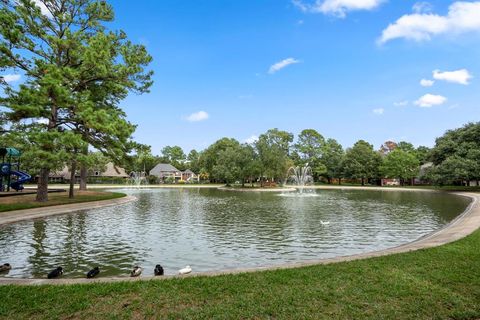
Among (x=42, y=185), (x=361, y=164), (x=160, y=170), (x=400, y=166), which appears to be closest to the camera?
(x=42, y=185)

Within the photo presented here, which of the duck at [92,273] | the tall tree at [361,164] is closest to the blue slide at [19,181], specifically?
the duck at [92,273]

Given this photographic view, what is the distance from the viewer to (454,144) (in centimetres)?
4425

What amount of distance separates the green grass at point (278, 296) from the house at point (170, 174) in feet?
277

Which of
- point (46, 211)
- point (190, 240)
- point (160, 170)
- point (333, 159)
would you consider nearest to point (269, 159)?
point (333, 159)

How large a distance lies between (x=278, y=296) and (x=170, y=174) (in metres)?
90.9

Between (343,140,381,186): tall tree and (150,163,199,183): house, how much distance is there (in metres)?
45.9

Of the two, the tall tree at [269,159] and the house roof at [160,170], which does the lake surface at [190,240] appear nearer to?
the tall tree at [269,159]

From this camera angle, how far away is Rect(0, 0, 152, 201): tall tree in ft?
59.6

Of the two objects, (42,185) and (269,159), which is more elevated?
(269,159)

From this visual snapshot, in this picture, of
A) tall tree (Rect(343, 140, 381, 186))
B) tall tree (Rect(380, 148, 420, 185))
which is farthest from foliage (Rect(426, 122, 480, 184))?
tall tree (Rect(343, 140, 381, 186))

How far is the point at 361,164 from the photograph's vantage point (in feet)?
213

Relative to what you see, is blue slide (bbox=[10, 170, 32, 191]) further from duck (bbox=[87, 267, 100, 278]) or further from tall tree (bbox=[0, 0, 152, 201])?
duck (bbox=[87, 267, 100, 278])

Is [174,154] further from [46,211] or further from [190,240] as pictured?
[190,240]

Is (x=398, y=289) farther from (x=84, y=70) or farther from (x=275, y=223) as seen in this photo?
(x=84, y=70)
